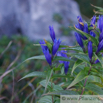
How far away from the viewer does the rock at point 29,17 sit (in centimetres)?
302

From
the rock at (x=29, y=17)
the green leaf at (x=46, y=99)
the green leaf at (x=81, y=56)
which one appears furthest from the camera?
the rock at (x=29, y=17)

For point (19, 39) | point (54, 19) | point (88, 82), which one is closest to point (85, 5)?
point (54, 19)

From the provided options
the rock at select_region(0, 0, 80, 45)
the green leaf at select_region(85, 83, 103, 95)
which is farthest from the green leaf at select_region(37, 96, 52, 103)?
the rock at select_region(0, 0, 80, 45)

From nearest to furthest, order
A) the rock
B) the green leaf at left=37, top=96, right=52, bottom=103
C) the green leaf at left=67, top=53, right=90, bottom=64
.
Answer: the green leaf at left=67, top=53, right=90, bottom=64, the green leaf at left=37, top=96, right=52, bottom=103, the rock

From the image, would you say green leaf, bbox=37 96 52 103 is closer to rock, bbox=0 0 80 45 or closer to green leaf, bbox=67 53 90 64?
green leaf, bbox=67 53 90 64

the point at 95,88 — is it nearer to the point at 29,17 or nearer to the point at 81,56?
the point at 81,56

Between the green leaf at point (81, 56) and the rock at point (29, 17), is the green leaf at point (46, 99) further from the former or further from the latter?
the rock at point (29, 17)

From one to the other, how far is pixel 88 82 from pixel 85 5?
588 cm

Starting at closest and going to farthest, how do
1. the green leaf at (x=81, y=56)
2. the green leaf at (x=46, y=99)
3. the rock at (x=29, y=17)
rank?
the green leaf at (x=81, y=56) < the green leaf at (x=46, y=99) < the rock at (x=29, y=17)

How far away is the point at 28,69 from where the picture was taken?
1.87 metres

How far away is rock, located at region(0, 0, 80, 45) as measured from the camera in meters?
3.02

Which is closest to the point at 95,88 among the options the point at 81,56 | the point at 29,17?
the point at 81,56

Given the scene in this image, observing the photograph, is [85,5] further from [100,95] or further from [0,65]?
[100,95]

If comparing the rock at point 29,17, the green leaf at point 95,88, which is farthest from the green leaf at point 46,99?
the rock at point 29,17
